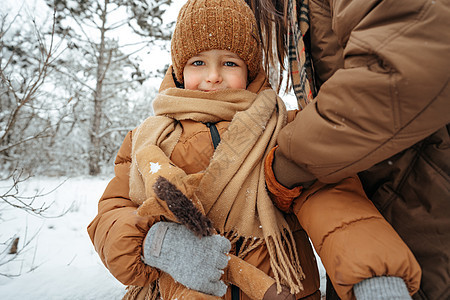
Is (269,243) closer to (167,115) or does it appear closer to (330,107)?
(330,107)

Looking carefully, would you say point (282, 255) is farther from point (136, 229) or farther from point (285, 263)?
point (136, 229)

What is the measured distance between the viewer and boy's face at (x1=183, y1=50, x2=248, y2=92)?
1.53m

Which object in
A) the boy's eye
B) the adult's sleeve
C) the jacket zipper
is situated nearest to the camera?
the adult's sleeve

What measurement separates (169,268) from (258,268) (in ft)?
1.33

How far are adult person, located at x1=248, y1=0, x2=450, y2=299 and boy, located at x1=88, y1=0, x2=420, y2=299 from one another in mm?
175

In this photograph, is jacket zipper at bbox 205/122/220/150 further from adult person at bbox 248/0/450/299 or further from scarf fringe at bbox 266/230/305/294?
scarf fringe at bbox 266/230/305/294

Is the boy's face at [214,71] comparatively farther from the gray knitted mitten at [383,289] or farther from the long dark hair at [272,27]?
the gray knitted mitten at [383,289]

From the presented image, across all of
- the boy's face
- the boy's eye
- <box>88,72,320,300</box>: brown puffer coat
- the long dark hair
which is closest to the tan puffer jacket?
<box>88,72,320,300</box>: brown puffer coat

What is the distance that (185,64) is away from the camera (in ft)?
5.39

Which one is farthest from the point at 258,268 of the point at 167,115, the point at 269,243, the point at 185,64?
the point at 185,64

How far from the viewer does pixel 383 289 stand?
2.65ft

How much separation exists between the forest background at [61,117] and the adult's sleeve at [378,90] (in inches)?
43.4

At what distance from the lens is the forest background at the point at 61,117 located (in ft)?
7.42

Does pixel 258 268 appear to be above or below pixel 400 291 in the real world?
below
